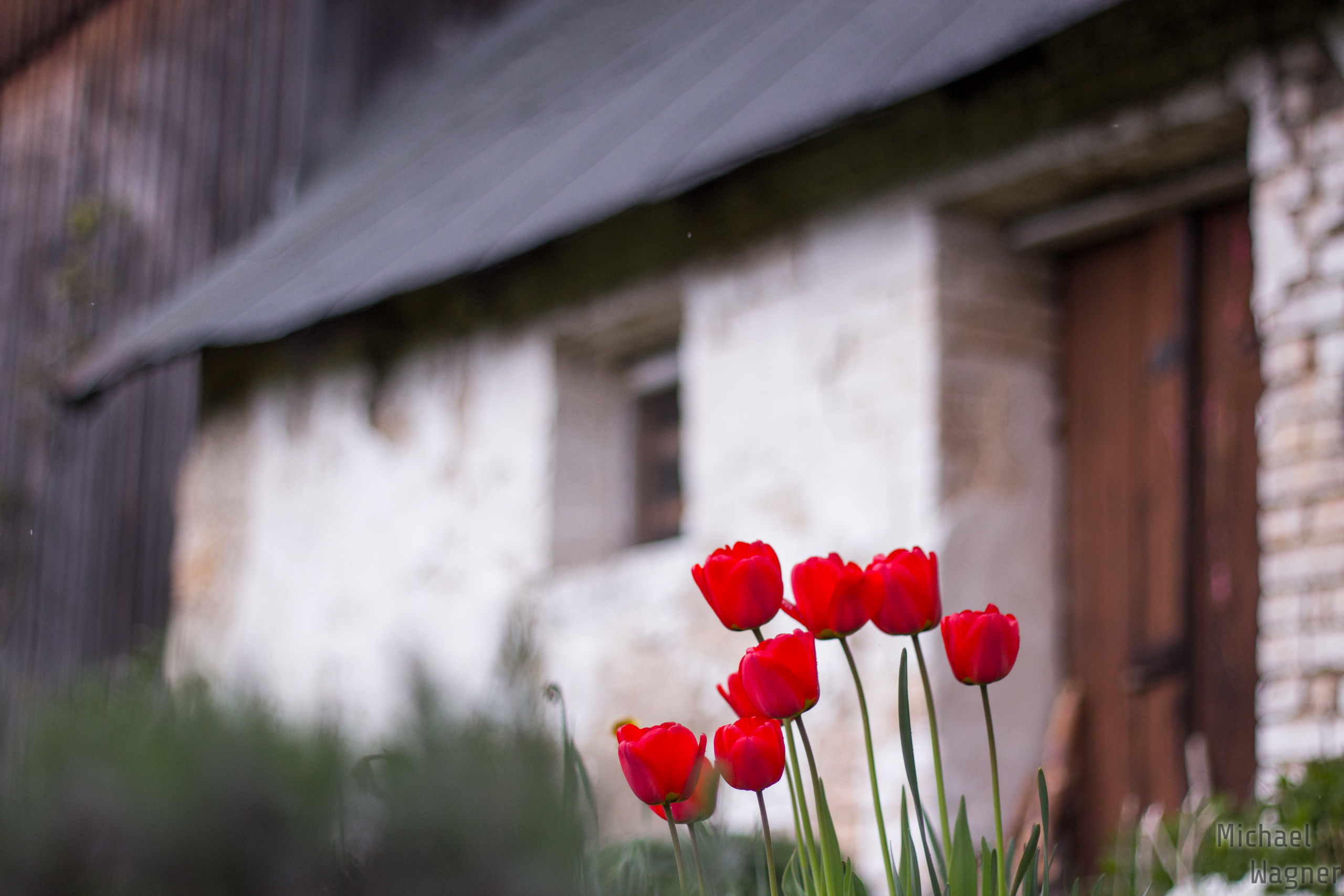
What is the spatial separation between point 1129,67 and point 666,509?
2242 millimetres

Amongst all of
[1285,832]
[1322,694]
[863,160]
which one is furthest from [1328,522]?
[863,160]

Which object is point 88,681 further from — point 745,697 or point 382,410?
point 382,410

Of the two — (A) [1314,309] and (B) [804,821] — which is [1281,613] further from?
(B) [804,821]

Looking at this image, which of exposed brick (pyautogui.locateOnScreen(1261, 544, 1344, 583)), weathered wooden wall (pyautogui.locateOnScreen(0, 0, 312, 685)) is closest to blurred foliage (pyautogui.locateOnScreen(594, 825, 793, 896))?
exposed brick (pyautogui.locateOnScreen(1261, 544, 1344, 583))

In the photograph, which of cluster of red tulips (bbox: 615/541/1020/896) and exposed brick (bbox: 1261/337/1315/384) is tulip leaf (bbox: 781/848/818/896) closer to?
cluster of red tulips (bbox: 615/541/1020/896)

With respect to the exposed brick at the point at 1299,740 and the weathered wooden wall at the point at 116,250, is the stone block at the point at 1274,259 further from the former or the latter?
the weathered wooden wall at the point at 116,250

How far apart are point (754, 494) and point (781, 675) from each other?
2.68 m

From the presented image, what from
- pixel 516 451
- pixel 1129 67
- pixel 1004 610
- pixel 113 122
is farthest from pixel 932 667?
pixel 113 122

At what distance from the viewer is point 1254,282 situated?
3.03m

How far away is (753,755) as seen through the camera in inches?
43.8

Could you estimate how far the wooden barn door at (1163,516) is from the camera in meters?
3.06

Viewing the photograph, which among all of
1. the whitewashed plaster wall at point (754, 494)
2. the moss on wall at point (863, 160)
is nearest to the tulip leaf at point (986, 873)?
the whitewashed plaster wall at point (754, 494)

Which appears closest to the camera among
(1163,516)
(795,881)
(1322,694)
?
(795,881)

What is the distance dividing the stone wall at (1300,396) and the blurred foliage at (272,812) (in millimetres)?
2346
